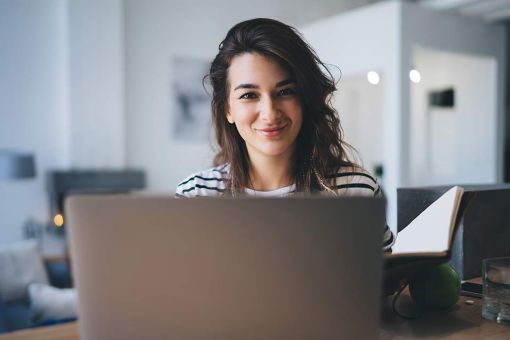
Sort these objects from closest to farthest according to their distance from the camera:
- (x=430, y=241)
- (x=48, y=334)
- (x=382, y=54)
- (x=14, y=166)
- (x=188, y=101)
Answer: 1. (x=430, y=241)
2. (x=48, y=334)
3. (x=14, y=166)
4. (x=382, y=54)
5. (x=188, y=101)

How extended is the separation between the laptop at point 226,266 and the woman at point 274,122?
2.11ft

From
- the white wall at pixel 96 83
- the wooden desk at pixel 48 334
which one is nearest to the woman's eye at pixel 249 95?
the wooden desk at pixel 48 334

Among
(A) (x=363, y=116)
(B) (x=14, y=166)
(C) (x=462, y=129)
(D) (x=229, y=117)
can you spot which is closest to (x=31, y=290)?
(B) (x=14, y=166)

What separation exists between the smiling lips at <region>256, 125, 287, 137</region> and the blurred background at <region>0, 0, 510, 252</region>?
2384 millimetres

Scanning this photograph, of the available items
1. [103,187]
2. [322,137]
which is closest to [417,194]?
[322,137]

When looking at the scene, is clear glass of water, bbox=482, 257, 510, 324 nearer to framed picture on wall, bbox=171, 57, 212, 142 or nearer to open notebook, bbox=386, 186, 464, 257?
open notebook, bbox=386, 186, 464, 257

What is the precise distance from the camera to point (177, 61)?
185 inches

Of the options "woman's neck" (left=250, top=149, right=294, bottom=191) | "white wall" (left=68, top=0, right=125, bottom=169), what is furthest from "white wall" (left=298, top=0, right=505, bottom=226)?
"woman's neck" (left=250, top=149, right=294, bottom=191)

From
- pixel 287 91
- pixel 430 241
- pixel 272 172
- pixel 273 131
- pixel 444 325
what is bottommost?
pixel 444 325

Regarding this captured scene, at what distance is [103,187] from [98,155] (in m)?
0.32

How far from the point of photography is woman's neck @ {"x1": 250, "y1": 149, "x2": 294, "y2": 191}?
1371 mm

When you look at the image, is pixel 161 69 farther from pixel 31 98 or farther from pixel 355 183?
pixel 355 183

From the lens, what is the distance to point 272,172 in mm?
1383

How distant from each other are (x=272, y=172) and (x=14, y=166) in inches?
104
